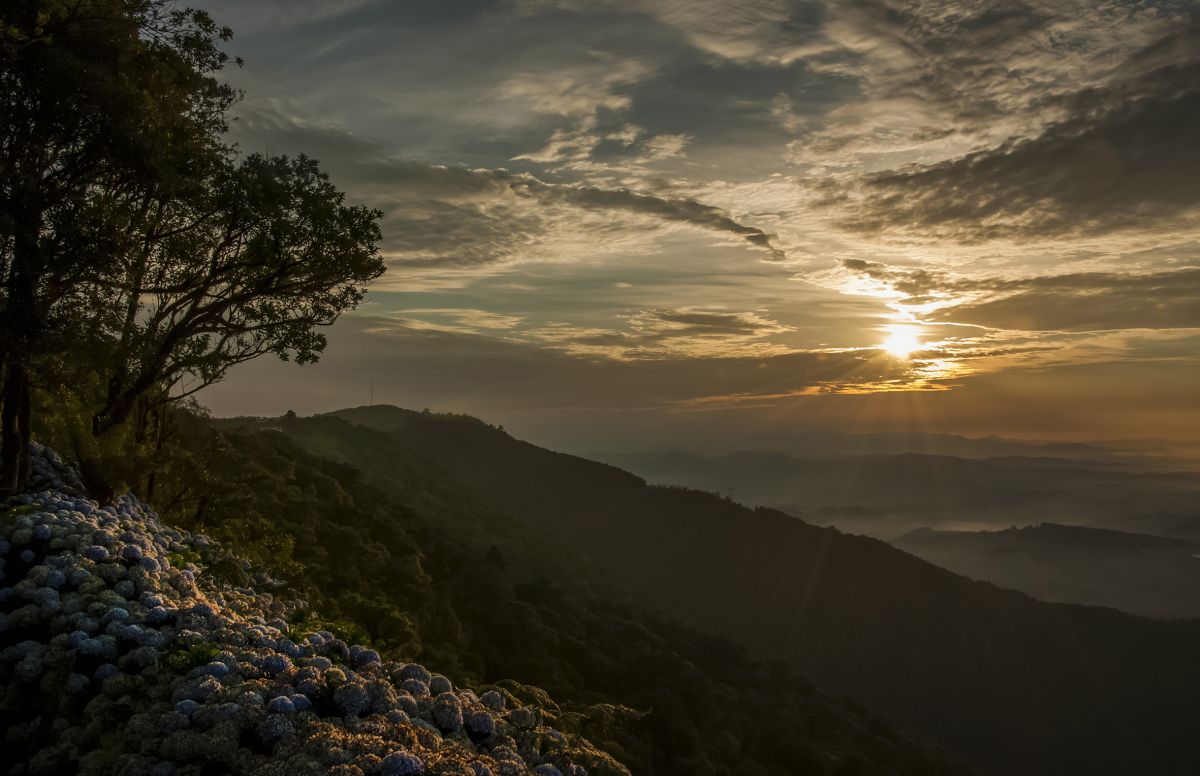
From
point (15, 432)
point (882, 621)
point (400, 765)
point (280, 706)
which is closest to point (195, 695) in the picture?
point (280, 706)

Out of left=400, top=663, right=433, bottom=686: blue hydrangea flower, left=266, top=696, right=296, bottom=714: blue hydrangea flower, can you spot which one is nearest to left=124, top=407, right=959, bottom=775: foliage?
left=400, top=663, right=433, bottom=686: blue hydrangea flower

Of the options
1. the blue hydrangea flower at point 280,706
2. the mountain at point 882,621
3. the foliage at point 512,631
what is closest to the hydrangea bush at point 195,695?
the blue hydrangea flower at point 280,706

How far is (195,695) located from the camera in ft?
28.6

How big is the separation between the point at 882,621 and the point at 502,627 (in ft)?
266

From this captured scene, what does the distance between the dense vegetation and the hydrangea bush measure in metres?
2.57

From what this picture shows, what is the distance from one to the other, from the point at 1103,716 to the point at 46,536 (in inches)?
4491

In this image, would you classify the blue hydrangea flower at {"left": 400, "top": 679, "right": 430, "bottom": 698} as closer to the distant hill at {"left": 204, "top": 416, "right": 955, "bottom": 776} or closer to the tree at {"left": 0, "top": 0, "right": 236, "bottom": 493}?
the distant hill at {"left": 204, "top": 416, "right": 955, "bottom": 776}

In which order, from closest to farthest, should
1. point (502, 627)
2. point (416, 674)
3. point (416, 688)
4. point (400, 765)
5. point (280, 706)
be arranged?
point (400, 765), point (280, 706), point (416, 688), point (416, 674), point (502, 627)

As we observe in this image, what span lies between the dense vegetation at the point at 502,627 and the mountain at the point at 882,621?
31529mm

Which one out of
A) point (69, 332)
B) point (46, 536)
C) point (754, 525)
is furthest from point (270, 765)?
point (754, 525)

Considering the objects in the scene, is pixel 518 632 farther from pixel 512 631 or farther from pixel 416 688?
pixel 416 688

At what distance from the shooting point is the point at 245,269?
2020 cm

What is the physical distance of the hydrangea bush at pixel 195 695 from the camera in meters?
7.97

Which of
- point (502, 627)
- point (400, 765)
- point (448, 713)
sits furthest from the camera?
point (502, 627)
